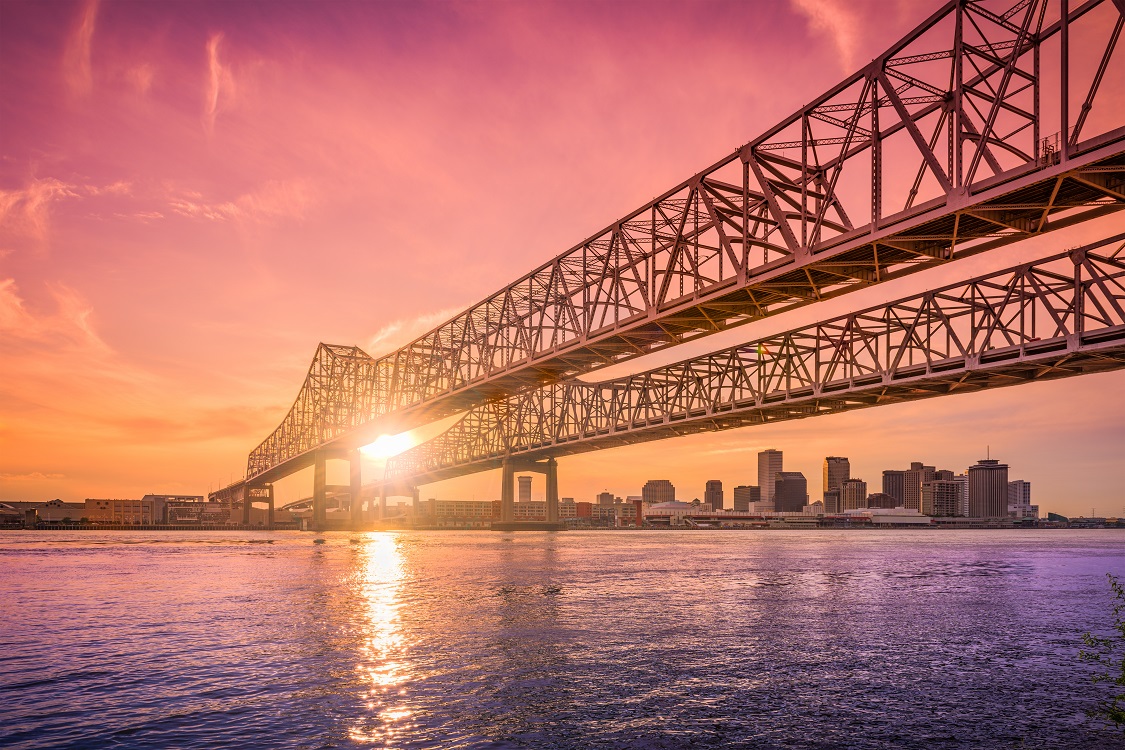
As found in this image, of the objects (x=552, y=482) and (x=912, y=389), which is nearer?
(x=912, y=389)

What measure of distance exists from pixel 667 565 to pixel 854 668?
38602mm

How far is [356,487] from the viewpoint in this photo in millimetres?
124688

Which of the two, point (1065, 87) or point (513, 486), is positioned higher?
point (1065, 87)

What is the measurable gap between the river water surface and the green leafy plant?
1.16 ft

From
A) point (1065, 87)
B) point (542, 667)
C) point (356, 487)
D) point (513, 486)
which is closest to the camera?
point (542, 667)

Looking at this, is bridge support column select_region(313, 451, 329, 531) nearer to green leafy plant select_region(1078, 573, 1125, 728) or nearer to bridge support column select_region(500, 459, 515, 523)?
bridge support column select_region(500, 459, 515, 523)

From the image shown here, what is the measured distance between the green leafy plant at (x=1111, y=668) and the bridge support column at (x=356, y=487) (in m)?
110

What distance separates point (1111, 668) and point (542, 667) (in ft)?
42.8

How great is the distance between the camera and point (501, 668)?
18.5 metres

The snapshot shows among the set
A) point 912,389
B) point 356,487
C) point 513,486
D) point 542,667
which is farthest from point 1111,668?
point 513,486

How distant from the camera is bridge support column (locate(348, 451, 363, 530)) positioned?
125m

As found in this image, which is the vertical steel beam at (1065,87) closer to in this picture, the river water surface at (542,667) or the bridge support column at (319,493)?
the river water surface at (542,667)

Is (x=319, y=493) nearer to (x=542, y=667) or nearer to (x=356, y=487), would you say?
(x=356, y=487)

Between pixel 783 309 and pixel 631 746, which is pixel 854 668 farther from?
pixel 783 309
